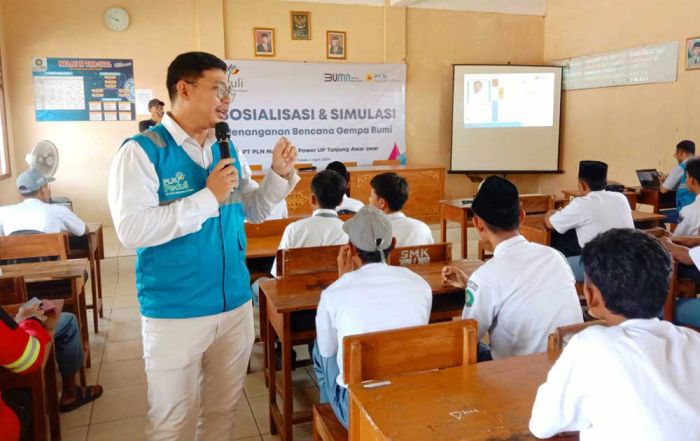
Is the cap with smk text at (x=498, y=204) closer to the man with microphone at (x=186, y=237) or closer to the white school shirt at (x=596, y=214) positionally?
the man with microphone at (x=186, y=237)

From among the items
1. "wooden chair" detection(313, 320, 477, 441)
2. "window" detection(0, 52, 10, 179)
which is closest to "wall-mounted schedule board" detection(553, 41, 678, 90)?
"wooden chair" detection(313, 320, 477, 441)

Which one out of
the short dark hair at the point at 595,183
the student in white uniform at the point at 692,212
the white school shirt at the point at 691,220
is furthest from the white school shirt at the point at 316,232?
the white school shirt at the point at 691,220

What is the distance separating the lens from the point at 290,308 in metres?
2.25

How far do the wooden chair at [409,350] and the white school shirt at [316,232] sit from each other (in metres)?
1.44

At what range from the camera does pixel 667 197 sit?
18.8 feet

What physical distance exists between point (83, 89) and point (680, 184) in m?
6.67

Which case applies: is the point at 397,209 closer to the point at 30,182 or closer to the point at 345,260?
the point at 345,260

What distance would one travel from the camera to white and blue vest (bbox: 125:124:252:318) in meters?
1.71

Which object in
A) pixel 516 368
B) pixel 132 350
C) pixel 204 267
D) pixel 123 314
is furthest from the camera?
pixel 123 314

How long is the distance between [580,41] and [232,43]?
4827 millimetres

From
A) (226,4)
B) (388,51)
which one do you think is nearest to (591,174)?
(388,51)

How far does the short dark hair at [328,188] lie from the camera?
2975mm

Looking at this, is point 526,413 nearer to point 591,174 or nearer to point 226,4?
point 591,174

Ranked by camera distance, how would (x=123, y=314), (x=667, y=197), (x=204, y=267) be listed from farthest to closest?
(x=667, y=197) < (x=123, y=314) < (x=204, y=267)
